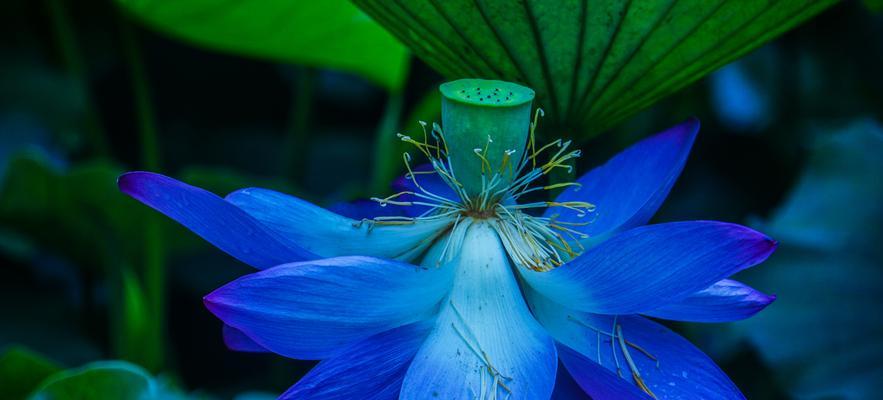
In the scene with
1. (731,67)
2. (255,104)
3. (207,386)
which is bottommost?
(207,386)

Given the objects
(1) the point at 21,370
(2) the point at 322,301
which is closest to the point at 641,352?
(2) the point at 322,301

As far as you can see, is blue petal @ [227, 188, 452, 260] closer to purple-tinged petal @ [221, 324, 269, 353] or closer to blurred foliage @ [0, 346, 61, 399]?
purple-tinged petal @ [221, 324, 269, 353]

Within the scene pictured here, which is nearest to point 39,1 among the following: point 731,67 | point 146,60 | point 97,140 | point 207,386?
point 146,60

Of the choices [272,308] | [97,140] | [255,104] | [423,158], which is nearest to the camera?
[272,308]

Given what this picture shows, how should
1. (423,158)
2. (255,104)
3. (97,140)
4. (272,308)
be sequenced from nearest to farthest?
1. (272,308)
2. (423,158)
3. (97,140)
4. (255,104)

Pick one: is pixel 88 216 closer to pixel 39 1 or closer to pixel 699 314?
pixel 39 1

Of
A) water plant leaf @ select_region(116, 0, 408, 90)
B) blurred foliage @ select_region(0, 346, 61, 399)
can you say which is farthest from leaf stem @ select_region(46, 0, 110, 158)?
blurred foliage @ select_region(0, 346, 61, 399)

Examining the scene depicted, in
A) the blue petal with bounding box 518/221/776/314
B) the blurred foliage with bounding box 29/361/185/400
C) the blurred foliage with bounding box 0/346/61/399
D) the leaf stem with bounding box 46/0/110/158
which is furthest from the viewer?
the leaf stem with bounding box 46/0/110/158
